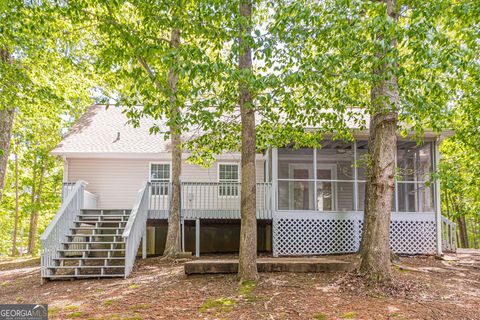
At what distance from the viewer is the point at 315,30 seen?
5918 millimetres

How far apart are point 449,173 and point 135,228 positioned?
837cm

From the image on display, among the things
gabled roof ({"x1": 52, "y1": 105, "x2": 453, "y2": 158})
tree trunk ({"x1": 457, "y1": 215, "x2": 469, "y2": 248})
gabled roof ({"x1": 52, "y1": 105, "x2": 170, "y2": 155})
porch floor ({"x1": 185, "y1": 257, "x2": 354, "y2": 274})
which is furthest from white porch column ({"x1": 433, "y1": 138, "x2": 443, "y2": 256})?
tree trunk ({"x1": 457, "y1": 215, "x2": 469, "y2": 248})

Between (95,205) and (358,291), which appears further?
(95,205)

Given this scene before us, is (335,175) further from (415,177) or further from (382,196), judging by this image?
(382,196)

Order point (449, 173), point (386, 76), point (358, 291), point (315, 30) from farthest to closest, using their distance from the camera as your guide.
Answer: point (449, 173) < point (358, 291) < point (315, 30) < point (386, 76)

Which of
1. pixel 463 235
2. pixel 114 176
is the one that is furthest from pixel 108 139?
pixel 463 235

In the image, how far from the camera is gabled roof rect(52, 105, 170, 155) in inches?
516

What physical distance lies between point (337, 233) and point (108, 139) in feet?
28.2

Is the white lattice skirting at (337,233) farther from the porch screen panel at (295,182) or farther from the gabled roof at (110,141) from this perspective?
the gabled roof at (110,141)

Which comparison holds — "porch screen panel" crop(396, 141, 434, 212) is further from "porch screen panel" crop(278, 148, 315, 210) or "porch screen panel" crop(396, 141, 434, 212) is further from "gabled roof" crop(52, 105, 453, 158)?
"porch screen panel" crop(278, 148, 315, 210)

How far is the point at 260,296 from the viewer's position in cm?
621

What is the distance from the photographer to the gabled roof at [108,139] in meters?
13.1

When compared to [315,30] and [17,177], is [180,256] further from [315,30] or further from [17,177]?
[17,177]

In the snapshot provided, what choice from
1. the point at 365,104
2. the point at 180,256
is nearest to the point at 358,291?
the point at 365,104
